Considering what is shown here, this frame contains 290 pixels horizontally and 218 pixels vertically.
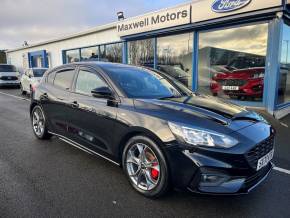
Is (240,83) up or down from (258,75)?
down

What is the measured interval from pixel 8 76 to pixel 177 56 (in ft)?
42.8

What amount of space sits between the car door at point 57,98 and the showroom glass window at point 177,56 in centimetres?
686

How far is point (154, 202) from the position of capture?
3008mm

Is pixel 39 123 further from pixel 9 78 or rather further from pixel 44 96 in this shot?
pixel 9 78

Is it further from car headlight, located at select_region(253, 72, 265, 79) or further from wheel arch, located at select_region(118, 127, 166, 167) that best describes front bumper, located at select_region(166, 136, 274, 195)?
car headlight, located at select_region(253, 72, 265, 79)

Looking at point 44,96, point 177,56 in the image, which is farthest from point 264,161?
point 177,56

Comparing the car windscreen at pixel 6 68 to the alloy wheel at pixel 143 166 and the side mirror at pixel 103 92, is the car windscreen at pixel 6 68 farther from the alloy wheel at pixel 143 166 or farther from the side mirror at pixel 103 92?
the alloy wheel at pixel 143 166

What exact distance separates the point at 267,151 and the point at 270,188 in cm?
68

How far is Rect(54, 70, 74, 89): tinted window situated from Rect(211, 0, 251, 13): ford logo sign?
20.0 ft

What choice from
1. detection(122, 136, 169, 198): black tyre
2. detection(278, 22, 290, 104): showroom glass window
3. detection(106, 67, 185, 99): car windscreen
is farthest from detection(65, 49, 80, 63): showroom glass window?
detection(122, 136, 169, 198): black tyre

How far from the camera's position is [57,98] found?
4656 mm

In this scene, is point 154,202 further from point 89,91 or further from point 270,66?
point 270,66

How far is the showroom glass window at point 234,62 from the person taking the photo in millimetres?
8383

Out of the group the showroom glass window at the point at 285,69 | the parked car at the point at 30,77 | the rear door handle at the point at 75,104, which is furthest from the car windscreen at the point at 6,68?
the showroom glass window at the point at 285,69
